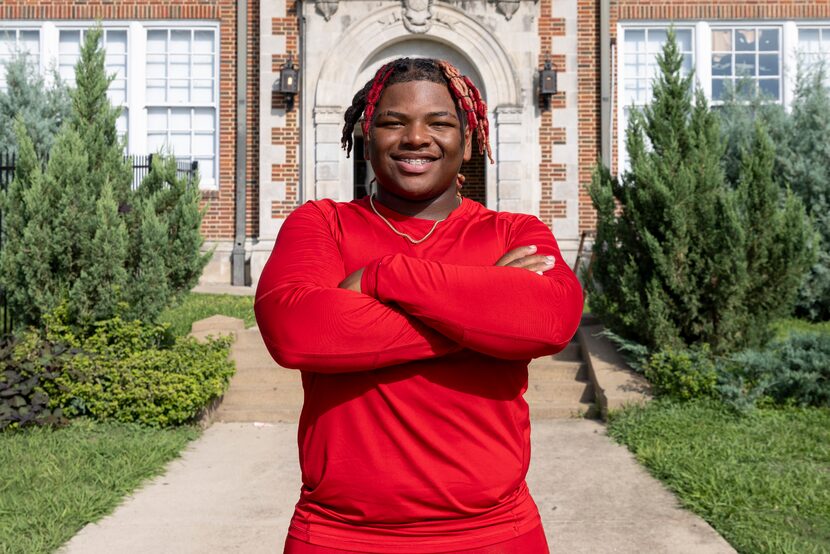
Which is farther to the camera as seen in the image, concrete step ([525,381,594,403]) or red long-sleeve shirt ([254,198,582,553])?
concrete step ([525,381,594,403])

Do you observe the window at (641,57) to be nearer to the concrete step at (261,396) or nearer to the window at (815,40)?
the window at (815,40)

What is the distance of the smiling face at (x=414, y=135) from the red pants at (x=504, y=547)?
80 centimetres

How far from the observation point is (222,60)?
43.5 feet

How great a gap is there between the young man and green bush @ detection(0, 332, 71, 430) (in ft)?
15.8

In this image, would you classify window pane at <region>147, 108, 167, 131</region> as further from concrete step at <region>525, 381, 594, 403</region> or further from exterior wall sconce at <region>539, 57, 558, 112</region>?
concrete step at <region>525, 381, 594, 403</region>

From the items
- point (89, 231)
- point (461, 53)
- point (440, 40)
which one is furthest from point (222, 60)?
point (89, 231)

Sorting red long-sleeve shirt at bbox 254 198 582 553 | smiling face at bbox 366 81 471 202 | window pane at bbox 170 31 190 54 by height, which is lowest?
red long-sleeve shirt at bbox 254 198 582 553

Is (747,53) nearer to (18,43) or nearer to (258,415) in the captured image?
(258,415)

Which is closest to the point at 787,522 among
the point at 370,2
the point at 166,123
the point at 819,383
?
the point at 819,383

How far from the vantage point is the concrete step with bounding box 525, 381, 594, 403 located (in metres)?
7.33

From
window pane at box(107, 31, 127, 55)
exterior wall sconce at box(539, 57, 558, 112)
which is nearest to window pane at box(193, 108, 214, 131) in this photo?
window pane at box(107, 31, 127, 55)

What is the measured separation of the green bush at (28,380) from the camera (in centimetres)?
593

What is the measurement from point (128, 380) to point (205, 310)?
11.4 feet

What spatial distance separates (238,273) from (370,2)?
4.68 metres
